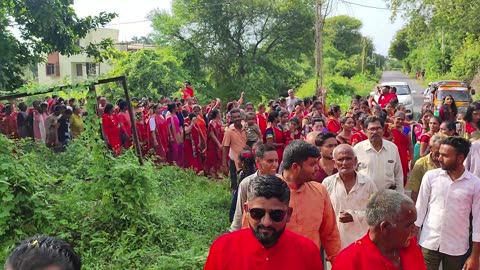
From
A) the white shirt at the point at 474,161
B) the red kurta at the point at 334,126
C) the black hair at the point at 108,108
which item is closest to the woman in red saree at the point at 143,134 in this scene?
the black hair at the point at 108,108

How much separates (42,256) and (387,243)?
67.3 inches

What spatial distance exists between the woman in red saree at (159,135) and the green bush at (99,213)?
4.06 meters

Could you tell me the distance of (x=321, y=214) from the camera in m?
3.96

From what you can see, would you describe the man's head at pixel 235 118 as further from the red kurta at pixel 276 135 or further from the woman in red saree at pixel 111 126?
the woman in red saree at pixel 111 126

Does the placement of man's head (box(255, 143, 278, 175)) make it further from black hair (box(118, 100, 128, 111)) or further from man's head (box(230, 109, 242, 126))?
black hair (box(118, 100, 128, 111))

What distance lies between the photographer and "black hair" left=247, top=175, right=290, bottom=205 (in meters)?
2.97

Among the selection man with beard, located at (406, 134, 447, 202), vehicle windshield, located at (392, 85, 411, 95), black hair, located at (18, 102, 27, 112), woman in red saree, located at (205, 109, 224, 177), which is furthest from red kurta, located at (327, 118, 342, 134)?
vehicle windshield, located at (392, 85, 411, 95)

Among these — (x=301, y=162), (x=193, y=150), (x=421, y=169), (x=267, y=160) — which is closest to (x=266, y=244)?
(x=301, y=162)

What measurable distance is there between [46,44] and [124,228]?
6.79 meters

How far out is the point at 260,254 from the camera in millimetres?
2896

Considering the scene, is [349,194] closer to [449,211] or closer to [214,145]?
[449,211]

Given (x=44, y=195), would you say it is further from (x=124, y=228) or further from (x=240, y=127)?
(x=240, y=127)

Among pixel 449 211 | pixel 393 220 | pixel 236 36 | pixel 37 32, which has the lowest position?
pixel 449 211

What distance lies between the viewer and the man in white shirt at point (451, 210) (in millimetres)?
4473
